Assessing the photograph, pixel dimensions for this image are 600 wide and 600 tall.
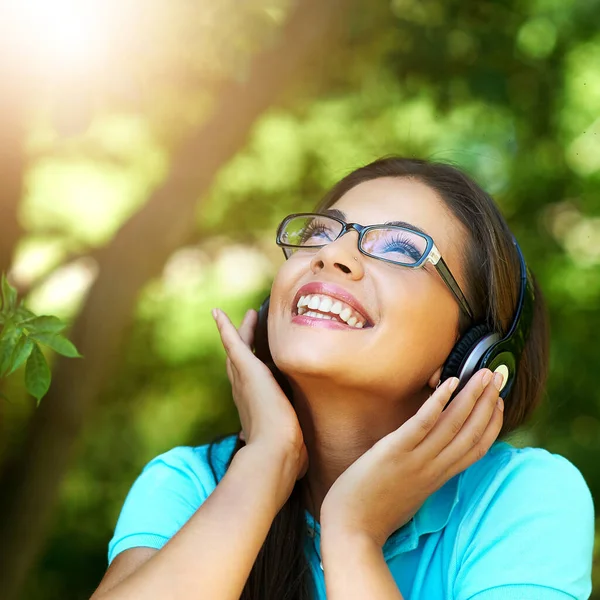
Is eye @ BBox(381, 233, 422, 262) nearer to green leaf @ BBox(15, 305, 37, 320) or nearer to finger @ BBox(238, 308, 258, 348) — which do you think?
finger @ BBox(238, 308, 258, 348)

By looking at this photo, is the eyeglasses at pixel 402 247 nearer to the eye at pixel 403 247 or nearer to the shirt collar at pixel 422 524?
the eye at pixel 403 247

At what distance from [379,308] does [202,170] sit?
2.99m

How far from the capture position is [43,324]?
226cm

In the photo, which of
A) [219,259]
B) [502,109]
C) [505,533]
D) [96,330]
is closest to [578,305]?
[502,109]

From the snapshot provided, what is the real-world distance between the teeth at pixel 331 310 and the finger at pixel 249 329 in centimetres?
42

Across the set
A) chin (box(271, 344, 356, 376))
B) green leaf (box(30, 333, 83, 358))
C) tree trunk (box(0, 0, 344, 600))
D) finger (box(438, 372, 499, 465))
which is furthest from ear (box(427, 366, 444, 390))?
tree trunk (box(0, 0, 344, 600))

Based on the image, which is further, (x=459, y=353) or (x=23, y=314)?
(x=459, y=353)

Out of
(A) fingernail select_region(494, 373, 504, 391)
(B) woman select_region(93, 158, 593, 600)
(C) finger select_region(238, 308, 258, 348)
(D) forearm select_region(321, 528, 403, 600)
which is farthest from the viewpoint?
(C) finger select_region(238, 308, 258, 348)

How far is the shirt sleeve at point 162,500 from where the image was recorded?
2.35 metres

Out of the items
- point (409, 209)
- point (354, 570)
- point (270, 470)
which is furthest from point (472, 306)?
point (354, 570)

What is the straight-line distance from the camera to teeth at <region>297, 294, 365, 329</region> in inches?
89.4

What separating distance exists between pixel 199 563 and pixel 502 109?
419 centimetres

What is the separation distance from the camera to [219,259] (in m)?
6.32

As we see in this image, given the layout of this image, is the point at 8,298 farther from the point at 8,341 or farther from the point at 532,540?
the point at 532,540
